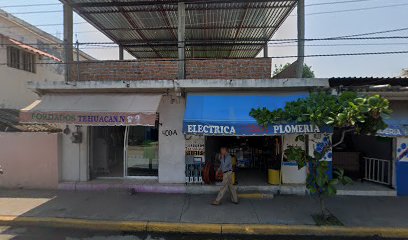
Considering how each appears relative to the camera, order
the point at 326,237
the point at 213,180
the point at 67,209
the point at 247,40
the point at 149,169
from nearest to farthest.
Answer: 1. the point at 326,237
2. the point at 67,209
3. the point at 213,180
4. the point at 149,169
5. the point at 247,40

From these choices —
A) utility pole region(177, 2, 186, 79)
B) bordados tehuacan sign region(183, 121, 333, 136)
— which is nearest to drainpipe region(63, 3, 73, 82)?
utility pole region(177, 2, 186, 79)

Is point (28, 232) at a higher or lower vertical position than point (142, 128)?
lower

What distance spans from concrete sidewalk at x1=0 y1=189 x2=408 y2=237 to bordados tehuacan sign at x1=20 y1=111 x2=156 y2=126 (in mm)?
2234

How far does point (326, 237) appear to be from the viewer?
261 inches

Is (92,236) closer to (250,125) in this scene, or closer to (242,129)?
(242,129)

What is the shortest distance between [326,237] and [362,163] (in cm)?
535

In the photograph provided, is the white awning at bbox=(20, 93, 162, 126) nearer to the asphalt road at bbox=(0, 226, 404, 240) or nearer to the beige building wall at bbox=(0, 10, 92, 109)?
the asphalt road at bbox=(0, 226, 404, 240)

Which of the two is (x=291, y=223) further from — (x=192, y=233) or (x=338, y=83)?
(x=338, y=83)

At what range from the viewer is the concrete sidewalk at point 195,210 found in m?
7.08

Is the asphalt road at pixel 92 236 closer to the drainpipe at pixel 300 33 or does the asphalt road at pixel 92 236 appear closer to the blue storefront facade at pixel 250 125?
the blue storefront facade at pixel 250 125

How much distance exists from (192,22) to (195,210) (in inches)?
294

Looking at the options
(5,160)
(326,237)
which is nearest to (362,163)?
(326,237)

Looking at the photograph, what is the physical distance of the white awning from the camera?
8.41 m

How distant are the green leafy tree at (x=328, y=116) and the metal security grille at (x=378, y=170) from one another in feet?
12.5
